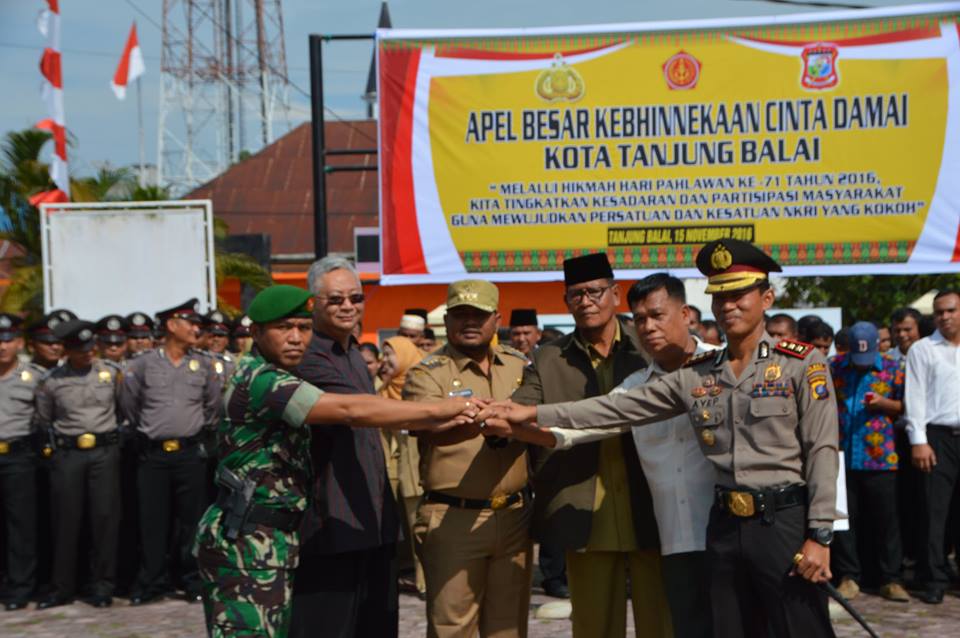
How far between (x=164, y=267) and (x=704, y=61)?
550cm

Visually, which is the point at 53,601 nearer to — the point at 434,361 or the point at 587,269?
the point at 434,361

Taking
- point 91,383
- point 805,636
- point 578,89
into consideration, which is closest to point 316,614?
point 805,636

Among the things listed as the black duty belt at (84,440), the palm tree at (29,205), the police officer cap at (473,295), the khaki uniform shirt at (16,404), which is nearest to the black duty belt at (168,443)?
the black duty belt at (84,440)

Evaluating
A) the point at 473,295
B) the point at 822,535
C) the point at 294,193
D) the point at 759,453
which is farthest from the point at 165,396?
the point at 294,193

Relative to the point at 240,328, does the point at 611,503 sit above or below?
below

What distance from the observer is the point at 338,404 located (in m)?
3.95

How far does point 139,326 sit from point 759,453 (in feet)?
21.6

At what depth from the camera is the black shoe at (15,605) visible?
7795 mm

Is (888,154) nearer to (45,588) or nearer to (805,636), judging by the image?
(805,636)

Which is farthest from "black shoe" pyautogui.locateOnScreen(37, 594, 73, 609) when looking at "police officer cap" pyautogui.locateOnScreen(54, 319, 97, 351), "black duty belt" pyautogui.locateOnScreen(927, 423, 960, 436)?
"black duty belt" pyautogui.locateOnScreen(927, 423, 960, 436)

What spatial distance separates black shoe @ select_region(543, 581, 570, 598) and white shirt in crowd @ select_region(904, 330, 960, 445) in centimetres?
251

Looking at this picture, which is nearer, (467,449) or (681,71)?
(467,449)

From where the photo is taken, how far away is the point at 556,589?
7.61m

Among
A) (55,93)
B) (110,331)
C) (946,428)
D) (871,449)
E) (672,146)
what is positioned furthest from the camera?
(55,93)
